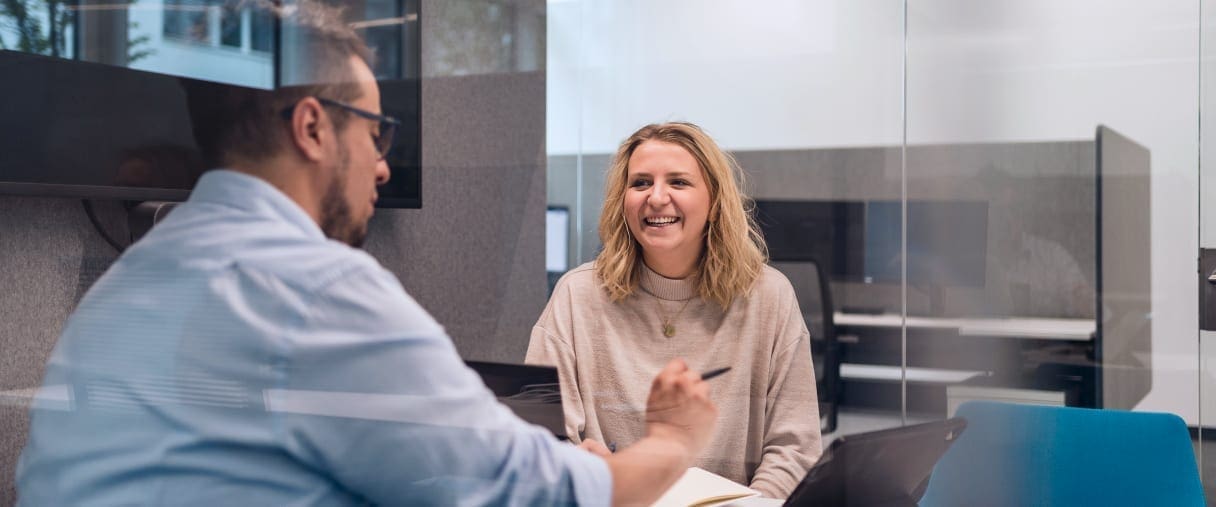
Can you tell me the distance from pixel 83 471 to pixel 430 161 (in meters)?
0.47

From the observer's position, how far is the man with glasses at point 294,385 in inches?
30.7

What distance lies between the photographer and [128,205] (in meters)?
1.06

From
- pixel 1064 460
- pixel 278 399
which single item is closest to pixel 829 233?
pixel 1064 460

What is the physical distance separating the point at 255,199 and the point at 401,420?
25 cm

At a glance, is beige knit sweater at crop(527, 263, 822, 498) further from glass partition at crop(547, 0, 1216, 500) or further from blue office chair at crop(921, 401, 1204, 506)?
glass partition at crop(547, 0, 1216, 500)

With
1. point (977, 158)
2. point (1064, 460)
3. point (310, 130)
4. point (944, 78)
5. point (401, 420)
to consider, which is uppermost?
point (944, 78)

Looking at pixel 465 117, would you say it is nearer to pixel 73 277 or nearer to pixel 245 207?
pixel 245 207

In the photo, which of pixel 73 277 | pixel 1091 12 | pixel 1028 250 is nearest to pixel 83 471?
pixel 73 277

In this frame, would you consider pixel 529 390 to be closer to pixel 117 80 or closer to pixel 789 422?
pixel 789 422

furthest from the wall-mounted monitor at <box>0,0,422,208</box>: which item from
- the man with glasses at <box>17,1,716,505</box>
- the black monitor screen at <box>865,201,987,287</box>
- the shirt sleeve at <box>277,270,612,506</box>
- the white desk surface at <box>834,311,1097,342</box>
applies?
the black monitor screen at <box>865,201,987,287</box>

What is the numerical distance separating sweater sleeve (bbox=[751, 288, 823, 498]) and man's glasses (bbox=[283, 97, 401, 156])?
1.37ft

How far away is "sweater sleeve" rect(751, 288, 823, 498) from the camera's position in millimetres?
882

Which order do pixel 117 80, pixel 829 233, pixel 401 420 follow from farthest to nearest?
pixel 829 233, pixel 117 80, pixel 401 420

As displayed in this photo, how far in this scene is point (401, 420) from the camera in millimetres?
772
